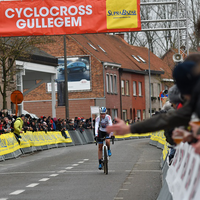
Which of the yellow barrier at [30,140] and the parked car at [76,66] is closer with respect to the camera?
the yellow barrier at [30,140]

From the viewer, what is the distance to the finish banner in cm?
1992

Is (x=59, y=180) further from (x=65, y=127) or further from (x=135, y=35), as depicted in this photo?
(x=135, y=35)

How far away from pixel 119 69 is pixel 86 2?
46.6 meters

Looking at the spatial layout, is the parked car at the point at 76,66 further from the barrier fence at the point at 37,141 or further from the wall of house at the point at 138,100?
the barrier fence at the point at 37,141

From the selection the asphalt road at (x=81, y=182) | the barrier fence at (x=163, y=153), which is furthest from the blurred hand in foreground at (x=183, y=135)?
the asphalt road at (x=81, y=182)

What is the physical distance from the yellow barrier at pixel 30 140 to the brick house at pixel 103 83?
65.1 ft

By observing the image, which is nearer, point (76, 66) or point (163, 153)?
point (163, 153)

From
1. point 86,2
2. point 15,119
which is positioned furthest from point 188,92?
point 15,119

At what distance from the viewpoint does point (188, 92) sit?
13.8 feet

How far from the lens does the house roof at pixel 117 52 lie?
6353cm

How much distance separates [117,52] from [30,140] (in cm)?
4155

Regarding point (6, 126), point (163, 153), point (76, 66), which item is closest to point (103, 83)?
point (76, 66)

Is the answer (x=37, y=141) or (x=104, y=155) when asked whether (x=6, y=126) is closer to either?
(x=37, y=141)

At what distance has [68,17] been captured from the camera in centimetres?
1992
